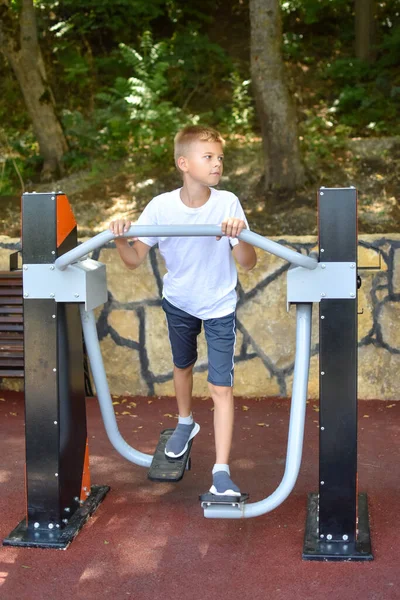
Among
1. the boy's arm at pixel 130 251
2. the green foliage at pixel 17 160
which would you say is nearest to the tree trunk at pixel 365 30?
the green foliage at pixel 17 160

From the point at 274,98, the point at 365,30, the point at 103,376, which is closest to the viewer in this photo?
the point at 103,376

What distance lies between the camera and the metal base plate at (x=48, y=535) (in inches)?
138

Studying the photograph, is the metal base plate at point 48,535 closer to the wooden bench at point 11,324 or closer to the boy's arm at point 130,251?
the boy's arm at point 130,251

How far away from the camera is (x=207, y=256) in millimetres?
3754

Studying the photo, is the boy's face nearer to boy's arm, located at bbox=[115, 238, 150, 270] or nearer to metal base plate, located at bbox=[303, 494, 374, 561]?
boy's arm, located at bbox=[115, 238, 150, 270]

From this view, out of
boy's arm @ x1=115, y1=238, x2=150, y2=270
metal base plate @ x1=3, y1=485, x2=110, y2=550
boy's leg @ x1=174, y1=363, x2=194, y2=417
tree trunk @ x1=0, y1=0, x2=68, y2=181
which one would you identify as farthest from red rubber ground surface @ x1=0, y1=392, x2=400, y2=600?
tree trunk @ x1=0, y1=0, x2=68, y2=181

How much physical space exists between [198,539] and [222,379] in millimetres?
692

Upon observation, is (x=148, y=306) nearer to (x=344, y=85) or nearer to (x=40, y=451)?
(x=40, y=451)

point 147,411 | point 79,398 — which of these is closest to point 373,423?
point 147,411

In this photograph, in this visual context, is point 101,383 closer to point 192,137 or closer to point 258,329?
point 192,137

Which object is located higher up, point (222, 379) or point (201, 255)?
point (201, 255)

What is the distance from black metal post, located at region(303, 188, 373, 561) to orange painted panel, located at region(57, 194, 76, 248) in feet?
3.53

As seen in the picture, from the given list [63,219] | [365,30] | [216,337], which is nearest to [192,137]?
[63,219]

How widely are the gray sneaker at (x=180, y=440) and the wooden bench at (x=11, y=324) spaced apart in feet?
6.21
